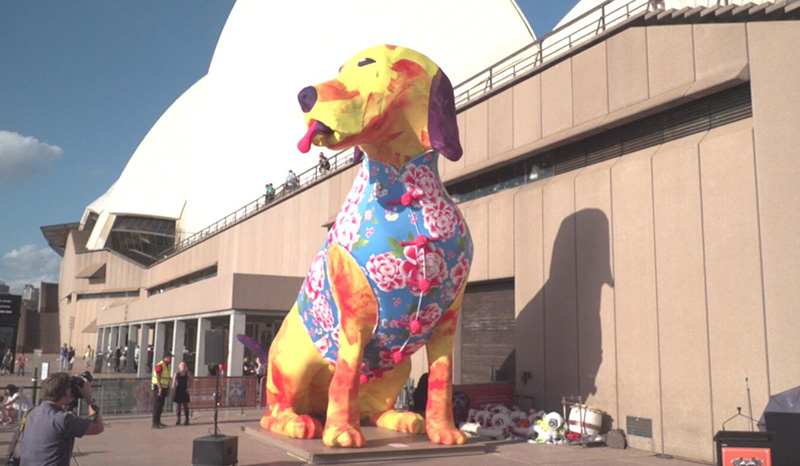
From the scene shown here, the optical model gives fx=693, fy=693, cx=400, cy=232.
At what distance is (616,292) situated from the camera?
10531mm

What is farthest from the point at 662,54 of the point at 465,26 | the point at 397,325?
the point at 465,26

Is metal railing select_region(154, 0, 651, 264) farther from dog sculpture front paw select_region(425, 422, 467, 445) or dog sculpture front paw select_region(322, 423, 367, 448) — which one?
dog sculpture front paw select_region(322, 423, 367, 448)

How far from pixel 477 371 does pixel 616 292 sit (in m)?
4.34

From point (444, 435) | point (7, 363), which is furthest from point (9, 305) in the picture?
point (444, 435)

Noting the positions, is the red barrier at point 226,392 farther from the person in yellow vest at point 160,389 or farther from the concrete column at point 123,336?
the concrete column at point 123,336

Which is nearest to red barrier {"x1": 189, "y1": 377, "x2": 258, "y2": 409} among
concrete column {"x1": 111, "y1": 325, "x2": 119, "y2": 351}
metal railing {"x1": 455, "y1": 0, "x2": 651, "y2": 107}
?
metal railing {"x1": 455, "y1": 0, "x2": 651, "y2": 107}

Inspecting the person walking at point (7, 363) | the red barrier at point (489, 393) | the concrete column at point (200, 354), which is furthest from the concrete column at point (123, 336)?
the red barrier at point (489, 393)

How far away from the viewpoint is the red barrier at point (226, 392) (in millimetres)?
16500

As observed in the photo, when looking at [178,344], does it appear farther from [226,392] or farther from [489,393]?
[489,393]

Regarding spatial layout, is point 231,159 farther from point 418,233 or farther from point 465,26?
→ point 418,233

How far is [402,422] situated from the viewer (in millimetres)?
9328

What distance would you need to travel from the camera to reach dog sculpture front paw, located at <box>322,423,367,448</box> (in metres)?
8.00

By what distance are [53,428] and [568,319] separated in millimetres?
8523

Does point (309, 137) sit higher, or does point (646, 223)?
point (309, 137)
